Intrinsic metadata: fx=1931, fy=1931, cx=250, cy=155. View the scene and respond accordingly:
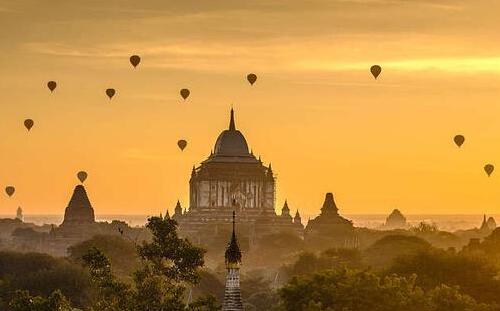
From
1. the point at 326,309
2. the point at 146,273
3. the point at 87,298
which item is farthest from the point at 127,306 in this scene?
the point at 87,298

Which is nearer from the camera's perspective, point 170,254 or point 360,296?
point 170,254

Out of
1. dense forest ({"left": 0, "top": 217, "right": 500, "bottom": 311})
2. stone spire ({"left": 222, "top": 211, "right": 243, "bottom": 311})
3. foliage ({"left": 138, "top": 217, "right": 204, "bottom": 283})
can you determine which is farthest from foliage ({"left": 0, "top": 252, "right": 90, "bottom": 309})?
stone spire ({"left": 222, "top": 211, "right": 243, "bottom": 311})

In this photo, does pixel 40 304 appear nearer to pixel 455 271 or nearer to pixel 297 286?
pixel 297 286

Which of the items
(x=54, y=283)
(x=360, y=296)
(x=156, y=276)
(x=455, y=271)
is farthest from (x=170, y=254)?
(x=54, y=283)

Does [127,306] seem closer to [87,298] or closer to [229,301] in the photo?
[229,301]

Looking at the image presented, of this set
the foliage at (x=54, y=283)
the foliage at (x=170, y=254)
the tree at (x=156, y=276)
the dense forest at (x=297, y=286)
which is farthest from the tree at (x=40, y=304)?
the foliage at (x=54, y=283)

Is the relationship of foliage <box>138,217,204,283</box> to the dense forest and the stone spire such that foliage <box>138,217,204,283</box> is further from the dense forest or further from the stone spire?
the stone spire

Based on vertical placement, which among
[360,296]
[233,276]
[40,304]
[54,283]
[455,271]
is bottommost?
[40,304]

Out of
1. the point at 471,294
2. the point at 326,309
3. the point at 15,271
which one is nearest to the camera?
the point at 326,309
